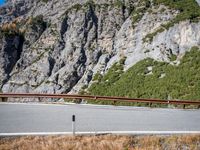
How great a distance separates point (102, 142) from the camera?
11.7 m

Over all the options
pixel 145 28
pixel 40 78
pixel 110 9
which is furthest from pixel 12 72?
pixel 145 28

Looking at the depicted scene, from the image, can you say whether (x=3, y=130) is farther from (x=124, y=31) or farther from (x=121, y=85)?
(x=124, y=31)

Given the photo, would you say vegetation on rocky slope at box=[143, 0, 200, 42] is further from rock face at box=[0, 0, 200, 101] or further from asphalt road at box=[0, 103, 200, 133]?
asphalt road at box=[0, 103, 200, 133]

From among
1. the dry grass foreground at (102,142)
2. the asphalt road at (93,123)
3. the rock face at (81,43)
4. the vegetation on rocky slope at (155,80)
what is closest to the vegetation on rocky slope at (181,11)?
the rock face at (81,43)

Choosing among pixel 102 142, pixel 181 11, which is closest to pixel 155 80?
pixel 181 11

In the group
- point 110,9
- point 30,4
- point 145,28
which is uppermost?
point 30,4

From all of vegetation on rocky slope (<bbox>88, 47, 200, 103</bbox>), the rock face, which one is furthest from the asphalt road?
the rock face

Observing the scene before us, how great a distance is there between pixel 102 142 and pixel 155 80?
1357 inches

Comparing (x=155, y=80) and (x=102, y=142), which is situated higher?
(x=155, y=80)

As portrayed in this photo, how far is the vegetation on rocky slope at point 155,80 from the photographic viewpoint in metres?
39.8

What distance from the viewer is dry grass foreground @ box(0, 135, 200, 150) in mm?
11250

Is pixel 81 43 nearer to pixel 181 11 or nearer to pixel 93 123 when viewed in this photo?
pixel 181 11

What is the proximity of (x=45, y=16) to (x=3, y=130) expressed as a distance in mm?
72890

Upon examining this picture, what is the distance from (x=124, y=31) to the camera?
212 ft
